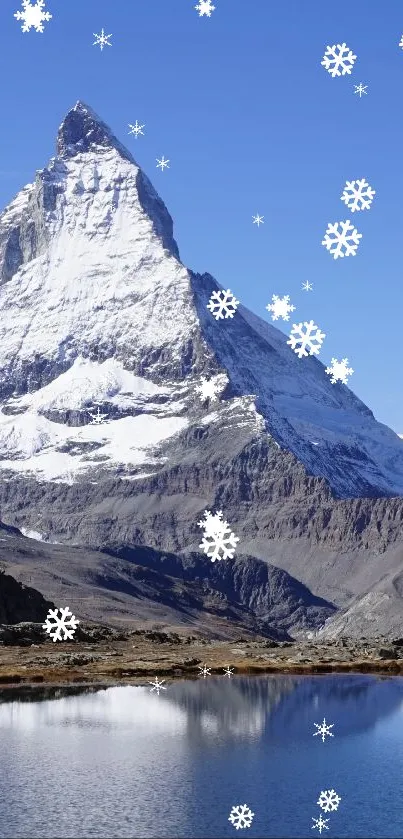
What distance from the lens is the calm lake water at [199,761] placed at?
3034 inches

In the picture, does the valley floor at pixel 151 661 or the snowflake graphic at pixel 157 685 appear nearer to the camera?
the snowflake graphic at pixel 157 685

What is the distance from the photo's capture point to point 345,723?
118188mm

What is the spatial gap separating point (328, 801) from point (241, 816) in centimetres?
667

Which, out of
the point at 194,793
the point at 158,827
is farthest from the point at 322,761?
A: the point at 158,827

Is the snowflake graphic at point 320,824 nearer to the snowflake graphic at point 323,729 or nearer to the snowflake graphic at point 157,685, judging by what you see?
the snowflake graphic at point 323,729

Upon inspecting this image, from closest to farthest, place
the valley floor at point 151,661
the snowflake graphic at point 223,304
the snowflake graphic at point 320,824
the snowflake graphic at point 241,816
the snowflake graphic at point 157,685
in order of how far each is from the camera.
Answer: the snowflake graphic at point 223,304 < the snowflake graphic at point 320,824 < the snowflake graphic at point 241,816 < the snowflake graphic at point 157,685 < the valley floor at point 151,661

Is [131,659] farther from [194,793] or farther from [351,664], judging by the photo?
[194,793]

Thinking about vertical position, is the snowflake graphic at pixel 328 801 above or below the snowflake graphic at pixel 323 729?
below

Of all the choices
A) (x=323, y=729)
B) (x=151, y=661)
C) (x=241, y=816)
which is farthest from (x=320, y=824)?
(x=151, y=661)

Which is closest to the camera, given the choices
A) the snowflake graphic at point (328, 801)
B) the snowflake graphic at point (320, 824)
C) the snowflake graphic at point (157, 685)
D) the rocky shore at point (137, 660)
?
the snowflake graphic at point (320, 824)

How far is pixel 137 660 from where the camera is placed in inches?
6383

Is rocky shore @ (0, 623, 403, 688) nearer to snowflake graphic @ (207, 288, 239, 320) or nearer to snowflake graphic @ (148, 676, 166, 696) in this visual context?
snowflake graphic @ (148, 676, 166, 696)

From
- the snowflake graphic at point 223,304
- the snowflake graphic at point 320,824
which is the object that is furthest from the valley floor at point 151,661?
the snowflake graphic at point 223,304

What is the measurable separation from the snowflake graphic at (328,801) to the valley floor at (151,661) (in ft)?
186
